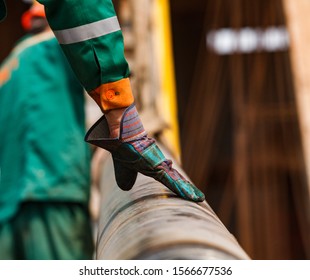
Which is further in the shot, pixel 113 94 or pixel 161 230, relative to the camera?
pixel 113 94

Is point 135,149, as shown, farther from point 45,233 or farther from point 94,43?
point 45,233

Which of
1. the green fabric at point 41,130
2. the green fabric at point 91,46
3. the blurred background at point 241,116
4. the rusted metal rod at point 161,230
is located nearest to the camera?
the rusted metal rod at point 161,230

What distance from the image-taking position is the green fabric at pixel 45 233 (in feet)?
6.03

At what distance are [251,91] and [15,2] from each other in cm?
190

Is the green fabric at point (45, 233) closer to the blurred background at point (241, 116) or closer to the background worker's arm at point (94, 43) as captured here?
the background worker's arm at point (94, 43)

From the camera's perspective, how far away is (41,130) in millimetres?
1854

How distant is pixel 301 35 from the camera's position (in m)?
3.24

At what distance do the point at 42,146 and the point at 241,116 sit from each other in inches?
140

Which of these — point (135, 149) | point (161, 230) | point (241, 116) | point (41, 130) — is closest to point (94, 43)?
point (135, 149)

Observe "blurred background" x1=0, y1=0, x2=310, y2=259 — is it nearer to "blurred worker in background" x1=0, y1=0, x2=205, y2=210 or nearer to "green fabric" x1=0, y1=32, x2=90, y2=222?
"green fabric" x1=0, y1=32, x2=90, y2=222

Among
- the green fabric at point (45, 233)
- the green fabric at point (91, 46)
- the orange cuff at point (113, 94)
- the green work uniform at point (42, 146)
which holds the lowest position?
the green fabric at point (45, 233)

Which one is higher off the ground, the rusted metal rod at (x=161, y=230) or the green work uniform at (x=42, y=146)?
the rusted metal rod at (x=161, y=230)

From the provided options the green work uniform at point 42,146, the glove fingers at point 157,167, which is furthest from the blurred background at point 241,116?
the glove fingers at point 157,167
